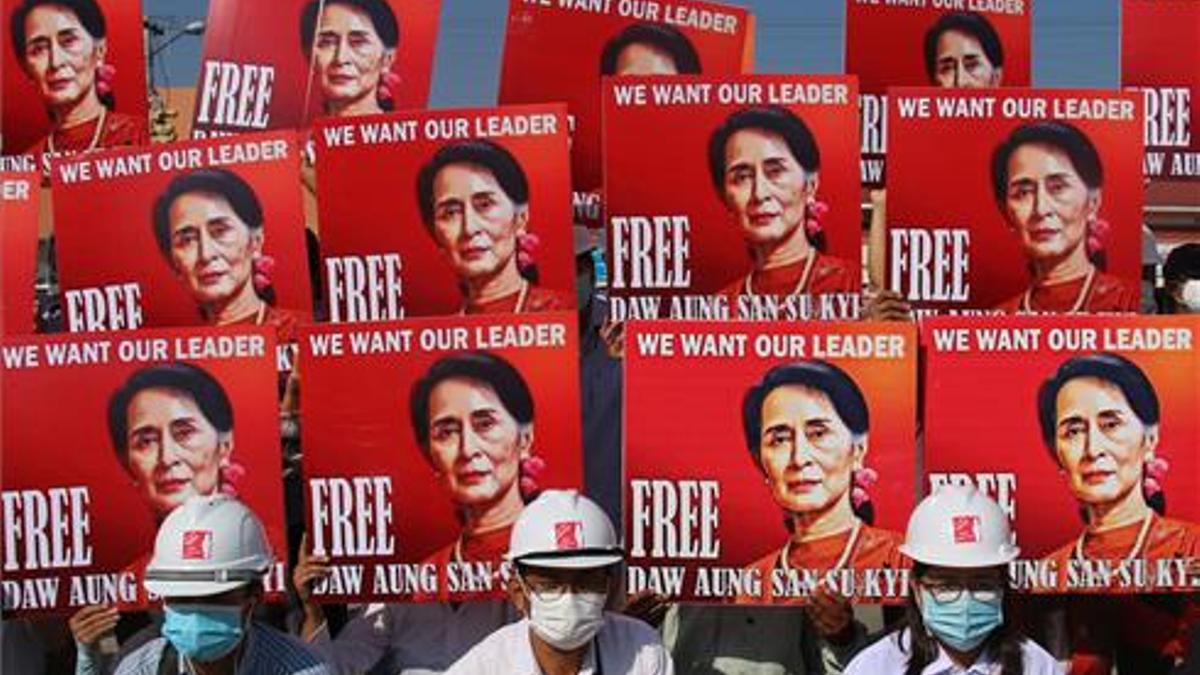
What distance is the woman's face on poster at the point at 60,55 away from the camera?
7.52m

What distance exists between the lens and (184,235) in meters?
6.94

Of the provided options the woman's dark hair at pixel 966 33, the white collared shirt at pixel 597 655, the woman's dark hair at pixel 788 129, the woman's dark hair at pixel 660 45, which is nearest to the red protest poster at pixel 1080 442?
the woman's dark hair at pixel 788 129

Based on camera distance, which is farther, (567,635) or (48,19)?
(48,19)

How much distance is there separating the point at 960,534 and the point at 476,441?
1.69 meters

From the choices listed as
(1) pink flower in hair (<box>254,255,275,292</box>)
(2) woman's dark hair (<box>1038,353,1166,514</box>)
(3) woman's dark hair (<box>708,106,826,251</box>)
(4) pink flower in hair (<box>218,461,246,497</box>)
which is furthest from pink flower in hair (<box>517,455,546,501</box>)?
(2) woman's dark hair (<box>1038,353,1166,514</box>)

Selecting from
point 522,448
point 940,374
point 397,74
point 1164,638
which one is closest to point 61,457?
point 522,448

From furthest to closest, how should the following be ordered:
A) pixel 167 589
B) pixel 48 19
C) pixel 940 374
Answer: pixel 48 19 < pixel 940 374 < pixel 167 589

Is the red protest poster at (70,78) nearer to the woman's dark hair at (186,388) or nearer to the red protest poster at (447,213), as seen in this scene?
the red protest poster at (447,213)

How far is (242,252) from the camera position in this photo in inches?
272

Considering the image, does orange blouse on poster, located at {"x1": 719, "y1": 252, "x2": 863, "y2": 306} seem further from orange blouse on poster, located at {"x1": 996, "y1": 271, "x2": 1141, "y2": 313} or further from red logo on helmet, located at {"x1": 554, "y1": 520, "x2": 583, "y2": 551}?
red logo on helmet, located at {"x1": 554, "y1": 520, "x2": 583, "y2": 551}

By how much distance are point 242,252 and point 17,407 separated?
95cm

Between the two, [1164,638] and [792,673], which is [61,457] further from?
[1164,638]

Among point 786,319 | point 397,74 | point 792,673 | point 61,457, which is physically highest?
point 397,74

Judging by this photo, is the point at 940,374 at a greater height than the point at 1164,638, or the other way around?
the point at 940,374
